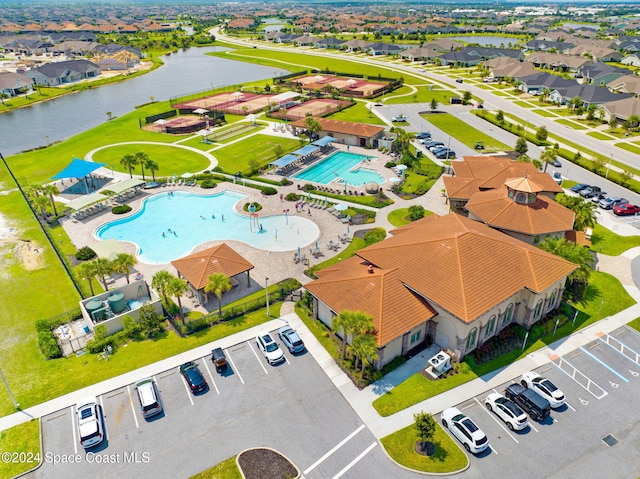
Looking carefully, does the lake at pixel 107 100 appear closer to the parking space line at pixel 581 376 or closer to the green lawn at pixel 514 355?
the green lawn at pixel 514 355

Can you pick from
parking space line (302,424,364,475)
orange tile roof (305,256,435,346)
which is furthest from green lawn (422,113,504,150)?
parking space line (302,424,364,475)

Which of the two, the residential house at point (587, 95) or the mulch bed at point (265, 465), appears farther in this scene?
the residential house at point (587, 95)

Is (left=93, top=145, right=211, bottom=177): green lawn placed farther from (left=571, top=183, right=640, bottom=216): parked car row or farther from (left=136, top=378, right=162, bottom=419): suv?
(left=571, top=183, right=640, bottom=216): parked car row

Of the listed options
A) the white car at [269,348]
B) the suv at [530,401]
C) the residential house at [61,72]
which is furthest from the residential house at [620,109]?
the residential house at [61,72]

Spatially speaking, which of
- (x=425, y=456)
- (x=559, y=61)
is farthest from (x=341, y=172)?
(x=559, y=61)

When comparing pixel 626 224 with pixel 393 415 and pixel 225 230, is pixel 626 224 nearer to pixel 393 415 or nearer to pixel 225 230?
pixel 393 415

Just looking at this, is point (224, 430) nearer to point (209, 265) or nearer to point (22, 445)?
point (22, 445)
